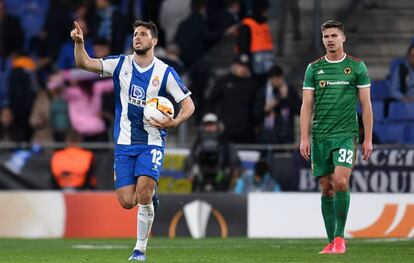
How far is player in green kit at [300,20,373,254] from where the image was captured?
1359 cm

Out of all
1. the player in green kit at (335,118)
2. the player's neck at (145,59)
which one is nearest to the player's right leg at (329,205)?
the player in green kit at (335,118)

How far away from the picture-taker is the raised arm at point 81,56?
502 inches

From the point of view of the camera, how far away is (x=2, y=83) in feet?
78.3

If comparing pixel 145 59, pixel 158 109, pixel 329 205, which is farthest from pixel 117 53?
pixel 158 109

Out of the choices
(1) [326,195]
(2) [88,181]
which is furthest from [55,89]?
(1) [326,195]

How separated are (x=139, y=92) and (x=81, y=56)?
0.66m

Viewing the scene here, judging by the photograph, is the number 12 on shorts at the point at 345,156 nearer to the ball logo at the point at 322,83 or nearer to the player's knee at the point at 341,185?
the player's knee at the point at 341,185

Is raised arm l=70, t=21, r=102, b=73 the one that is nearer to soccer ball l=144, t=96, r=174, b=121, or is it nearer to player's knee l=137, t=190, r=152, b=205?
soccer ball l=144, t=96, r=174, b=121

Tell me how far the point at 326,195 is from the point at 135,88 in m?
2.35

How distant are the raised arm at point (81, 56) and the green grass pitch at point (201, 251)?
189 centimetres

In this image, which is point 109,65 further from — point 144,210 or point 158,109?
point 144,210

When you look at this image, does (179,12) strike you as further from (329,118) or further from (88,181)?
(329,118)

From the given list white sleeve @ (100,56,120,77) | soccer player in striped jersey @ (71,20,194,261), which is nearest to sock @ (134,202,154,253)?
soccer player in striped jersey @ (71,20,194,261)

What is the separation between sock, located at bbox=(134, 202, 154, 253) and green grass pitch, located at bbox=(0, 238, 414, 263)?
20 cm
